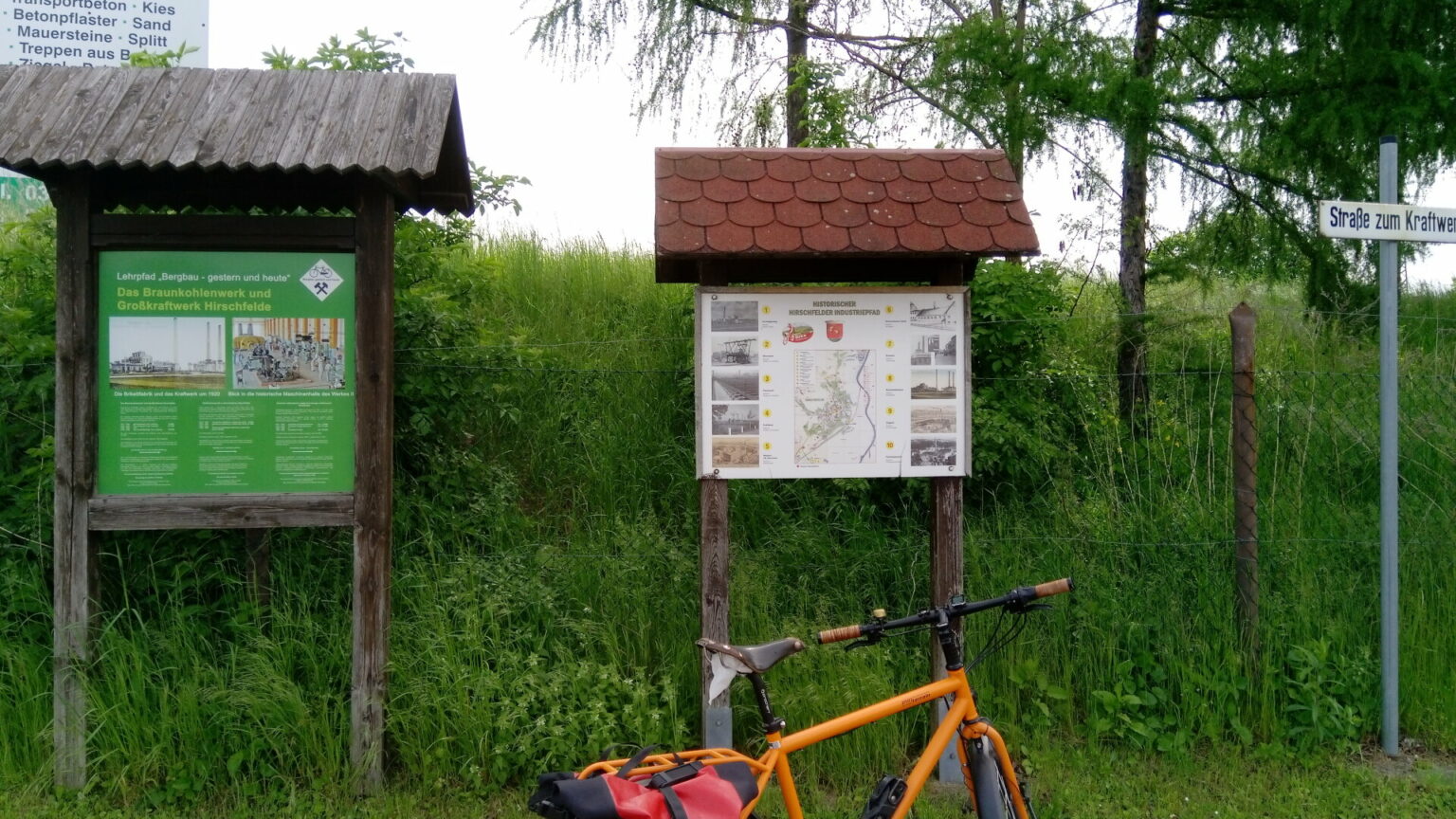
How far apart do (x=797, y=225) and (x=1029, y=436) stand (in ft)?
7.42

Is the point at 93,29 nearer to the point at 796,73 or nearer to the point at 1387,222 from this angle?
the point at 796,73

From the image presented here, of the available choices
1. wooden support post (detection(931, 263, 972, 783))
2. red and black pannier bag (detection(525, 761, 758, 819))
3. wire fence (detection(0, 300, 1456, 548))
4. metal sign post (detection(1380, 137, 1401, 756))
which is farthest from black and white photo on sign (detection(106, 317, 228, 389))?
metal sign post (detection(1380, 137, 1401, 756))

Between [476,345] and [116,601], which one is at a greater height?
[476,345]

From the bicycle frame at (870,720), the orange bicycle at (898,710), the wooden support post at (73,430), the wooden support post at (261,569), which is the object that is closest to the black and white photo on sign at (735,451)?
the orange bicycle at (898,710)

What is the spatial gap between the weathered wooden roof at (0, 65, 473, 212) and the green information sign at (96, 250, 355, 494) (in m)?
0.44

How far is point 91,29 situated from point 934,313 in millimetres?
6956

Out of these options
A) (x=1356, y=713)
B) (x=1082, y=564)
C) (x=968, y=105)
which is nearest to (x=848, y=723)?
(x=1082, y=564)

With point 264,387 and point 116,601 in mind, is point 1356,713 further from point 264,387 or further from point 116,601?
point 116,601

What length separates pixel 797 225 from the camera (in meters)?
4.30

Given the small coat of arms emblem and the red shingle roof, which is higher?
the red shingle roof

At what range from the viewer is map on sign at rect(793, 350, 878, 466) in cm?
440

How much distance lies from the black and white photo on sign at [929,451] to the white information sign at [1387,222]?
2048mm

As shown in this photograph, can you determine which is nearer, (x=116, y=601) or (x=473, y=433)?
(x=116, y=601)

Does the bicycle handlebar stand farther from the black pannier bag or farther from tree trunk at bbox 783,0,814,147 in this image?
tree trunk at bbox 783,0,814,147
